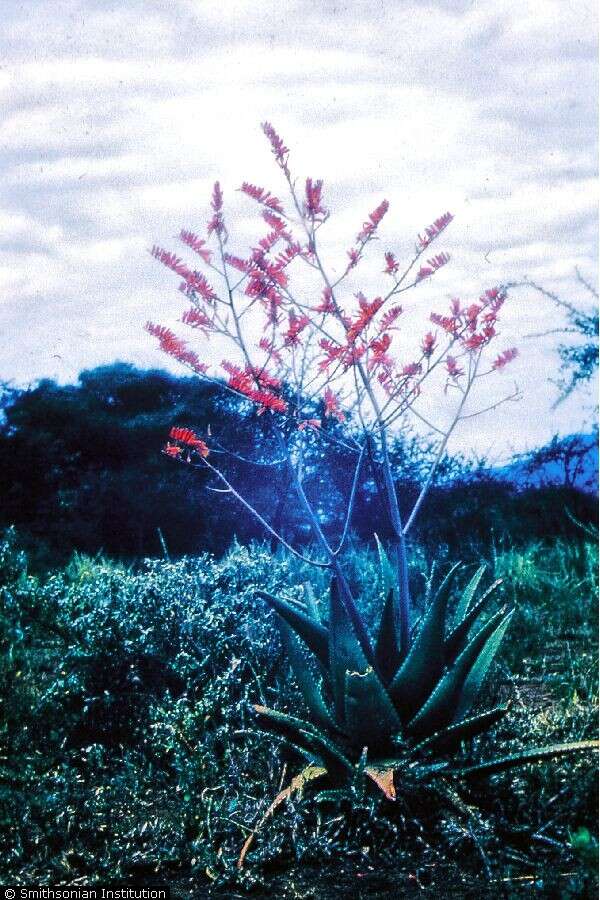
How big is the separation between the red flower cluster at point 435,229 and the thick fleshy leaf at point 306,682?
1613 mm

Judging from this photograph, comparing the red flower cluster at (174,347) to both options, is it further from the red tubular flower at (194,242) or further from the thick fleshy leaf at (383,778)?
the thick fleshy leaf at (383,778)

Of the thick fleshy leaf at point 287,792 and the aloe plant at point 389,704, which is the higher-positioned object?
the aloe plant at point 389,704

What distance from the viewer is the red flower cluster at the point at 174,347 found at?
3.27 metres

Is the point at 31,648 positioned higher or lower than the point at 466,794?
higher

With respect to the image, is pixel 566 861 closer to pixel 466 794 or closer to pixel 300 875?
pixel 466 794

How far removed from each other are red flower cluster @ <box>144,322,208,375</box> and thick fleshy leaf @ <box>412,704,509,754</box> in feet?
5.29

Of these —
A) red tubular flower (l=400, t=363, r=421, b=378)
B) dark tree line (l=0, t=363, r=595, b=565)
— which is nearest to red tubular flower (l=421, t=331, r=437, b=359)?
red tubular flower (l=400, t=363, r=421, b=378)

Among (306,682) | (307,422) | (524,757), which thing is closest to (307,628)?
(306,682)

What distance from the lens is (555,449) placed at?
301 inches

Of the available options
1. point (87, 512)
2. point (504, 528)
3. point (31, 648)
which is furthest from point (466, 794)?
point (87, 512)

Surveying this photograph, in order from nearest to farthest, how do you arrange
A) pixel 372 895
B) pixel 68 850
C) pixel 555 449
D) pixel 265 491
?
pixel 372 895, pixel 68 850, pixel 265 491, pixel 555 449

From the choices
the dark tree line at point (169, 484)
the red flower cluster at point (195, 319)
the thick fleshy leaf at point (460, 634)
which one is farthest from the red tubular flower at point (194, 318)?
the dark tree line at point (169, 484)

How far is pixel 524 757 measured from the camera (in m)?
2.92

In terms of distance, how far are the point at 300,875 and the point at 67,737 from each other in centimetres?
140
